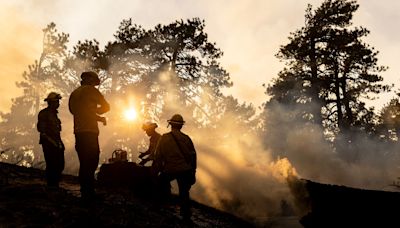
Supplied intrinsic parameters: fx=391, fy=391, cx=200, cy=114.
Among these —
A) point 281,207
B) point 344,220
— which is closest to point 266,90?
point 281,207

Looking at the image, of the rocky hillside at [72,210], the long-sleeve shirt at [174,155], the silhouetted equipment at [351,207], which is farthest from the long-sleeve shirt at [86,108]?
the silhouetted equipment at [351,207]

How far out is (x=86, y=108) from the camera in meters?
6.45

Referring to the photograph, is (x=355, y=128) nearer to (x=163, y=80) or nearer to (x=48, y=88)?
(x=163, y=80)

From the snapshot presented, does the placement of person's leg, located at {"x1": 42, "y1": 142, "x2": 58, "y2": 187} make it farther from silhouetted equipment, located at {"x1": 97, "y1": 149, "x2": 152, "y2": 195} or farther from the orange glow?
the orange glow

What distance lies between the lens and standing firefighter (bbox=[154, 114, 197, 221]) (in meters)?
7.25

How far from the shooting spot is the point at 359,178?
2522 cm

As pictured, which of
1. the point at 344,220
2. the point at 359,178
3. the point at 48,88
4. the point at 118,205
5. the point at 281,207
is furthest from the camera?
the point at 48,88

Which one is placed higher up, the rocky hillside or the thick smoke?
the thick smoke

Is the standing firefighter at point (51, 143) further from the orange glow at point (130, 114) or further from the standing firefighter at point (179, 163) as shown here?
the orange glow at point (130, 114)

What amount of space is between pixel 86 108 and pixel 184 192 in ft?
7.70

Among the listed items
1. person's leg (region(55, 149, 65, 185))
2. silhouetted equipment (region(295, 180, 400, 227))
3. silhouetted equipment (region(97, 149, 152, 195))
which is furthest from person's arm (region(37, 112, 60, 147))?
silhouetted equipment (region(295, 180, 400, 227))

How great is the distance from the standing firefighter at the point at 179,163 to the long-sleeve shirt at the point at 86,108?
57.1 inches

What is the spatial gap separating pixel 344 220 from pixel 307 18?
87.6 feet

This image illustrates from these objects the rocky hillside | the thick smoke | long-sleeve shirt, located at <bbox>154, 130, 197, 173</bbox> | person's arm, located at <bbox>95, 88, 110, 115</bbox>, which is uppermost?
the thick smoke
